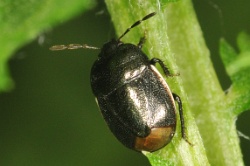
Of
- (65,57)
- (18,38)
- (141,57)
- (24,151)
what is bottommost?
(24,151)

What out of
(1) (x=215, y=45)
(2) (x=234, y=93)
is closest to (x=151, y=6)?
(2) (x=234, y=93)

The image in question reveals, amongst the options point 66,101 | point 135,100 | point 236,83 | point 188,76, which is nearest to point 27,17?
point 135,100

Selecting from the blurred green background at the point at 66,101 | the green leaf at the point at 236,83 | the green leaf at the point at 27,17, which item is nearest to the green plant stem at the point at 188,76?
the green leaf at the point at 236,83

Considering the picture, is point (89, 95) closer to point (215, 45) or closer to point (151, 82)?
point (215, 45)

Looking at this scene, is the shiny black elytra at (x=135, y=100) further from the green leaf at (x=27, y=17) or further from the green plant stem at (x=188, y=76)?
the green leaf at (x=27, y=17)

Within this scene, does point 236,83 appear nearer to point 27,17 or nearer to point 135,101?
point 135,101

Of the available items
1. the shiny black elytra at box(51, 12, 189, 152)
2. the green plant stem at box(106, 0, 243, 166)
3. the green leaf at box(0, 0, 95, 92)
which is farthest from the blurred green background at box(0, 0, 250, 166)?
the green plant stem at box(106, 0, 243, 166)
